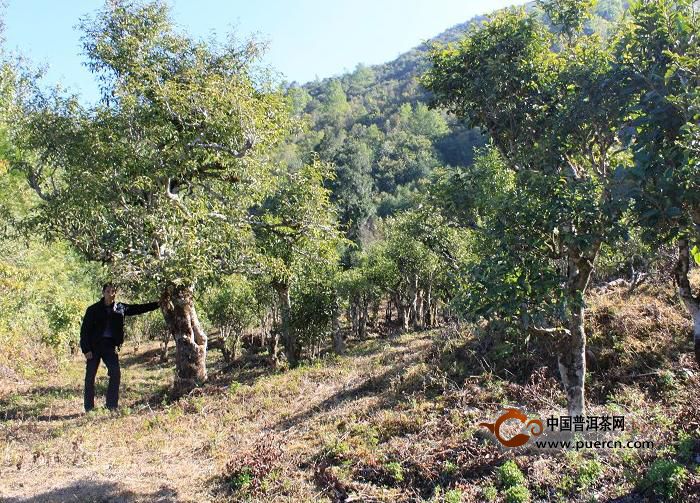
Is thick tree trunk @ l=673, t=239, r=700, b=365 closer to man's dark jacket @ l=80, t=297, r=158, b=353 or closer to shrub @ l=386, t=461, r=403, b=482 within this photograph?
shrub @ l=386, t=461, r=403, b=482

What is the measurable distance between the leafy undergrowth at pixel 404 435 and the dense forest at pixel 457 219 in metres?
0.05

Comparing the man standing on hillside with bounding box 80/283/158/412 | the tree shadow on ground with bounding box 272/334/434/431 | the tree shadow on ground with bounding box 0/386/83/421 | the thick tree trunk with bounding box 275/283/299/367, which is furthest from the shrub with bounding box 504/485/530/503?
the thick tree trunk with bounding box 275/283/299/367

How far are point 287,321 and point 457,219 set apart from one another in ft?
25.2

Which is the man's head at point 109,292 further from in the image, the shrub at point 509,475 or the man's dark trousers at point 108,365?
the shrub at point 509,475

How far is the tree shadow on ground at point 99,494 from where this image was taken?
5.47 metres

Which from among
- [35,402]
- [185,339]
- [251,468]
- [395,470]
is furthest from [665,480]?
[35,402]

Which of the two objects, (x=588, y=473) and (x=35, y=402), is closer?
(x=588, y=473)

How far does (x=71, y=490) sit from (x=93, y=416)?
153 inches

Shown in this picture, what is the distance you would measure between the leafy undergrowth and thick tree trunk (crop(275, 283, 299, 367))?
16.8ft

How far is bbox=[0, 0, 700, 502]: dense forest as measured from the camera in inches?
184

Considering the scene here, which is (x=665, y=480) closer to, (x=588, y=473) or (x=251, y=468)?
(x=588, y=473)

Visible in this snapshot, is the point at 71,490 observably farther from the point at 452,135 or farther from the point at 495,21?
the point at 452,135

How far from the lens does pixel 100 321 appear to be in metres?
9.40

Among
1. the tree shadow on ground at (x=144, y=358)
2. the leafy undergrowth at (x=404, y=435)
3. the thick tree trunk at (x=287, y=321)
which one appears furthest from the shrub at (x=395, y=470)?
the tree shadow on ground at (x=144, y=358)
